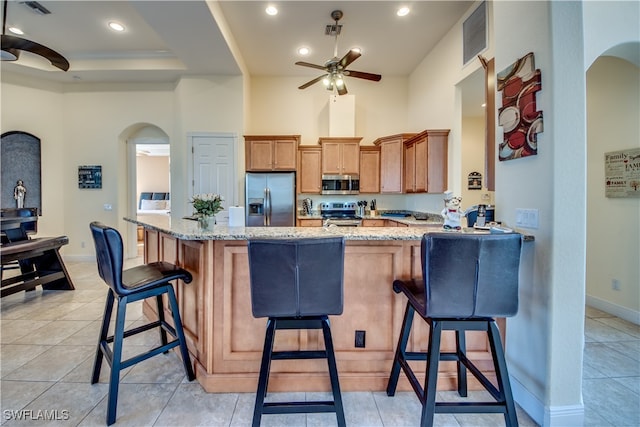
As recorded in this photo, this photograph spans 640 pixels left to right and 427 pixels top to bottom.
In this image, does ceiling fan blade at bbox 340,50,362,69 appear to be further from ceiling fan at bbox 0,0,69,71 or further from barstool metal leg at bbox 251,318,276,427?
ceiling fan at bbox 0,0,69,71

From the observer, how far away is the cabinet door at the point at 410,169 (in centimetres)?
456

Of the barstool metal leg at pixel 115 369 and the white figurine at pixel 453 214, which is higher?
the white figurine at pixel 453 214

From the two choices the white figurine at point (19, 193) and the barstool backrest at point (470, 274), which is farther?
the white figurine at point (19, 193)

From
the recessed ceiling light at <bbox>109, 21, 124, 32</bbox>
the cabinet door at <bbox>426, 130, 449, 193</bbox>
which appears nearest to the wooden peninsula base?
the cabinet door at <bbox>426, 130, 449, 193</bbox>

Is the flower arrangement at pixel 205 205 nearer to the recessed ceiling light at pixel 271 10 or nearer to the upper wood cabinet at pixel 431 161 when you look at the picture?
the recessed ceiling light at pixel 271 10

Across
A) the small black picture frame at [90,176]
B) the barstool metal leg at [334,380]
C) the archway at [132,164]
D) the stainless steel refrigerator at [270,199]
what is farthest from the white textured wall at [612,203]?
the small black picture frame at [90,176]

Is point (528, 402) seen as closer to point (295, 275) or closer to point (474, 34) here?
point (295, 275)

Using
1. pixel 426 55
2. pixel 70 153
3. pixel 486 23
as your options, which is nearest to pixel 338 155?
pixel 426 55

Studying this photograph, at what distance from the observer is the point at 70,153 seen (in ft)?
17.3

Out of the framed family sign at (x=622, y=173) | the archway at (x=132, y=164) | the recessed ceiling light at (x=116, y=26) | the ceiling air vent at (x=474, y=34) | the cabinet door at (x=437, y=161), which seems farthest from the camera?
the archway at (x=132, y=164)

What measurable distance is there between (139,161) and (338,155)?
355 inches

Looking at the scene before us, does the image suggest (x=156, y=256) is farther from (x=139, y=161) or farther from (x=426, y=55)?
(x=139, y=161)

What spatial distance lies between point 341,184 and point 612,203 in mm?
3544

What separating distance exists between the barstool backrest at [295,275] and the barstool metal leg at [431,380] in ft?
1.73
